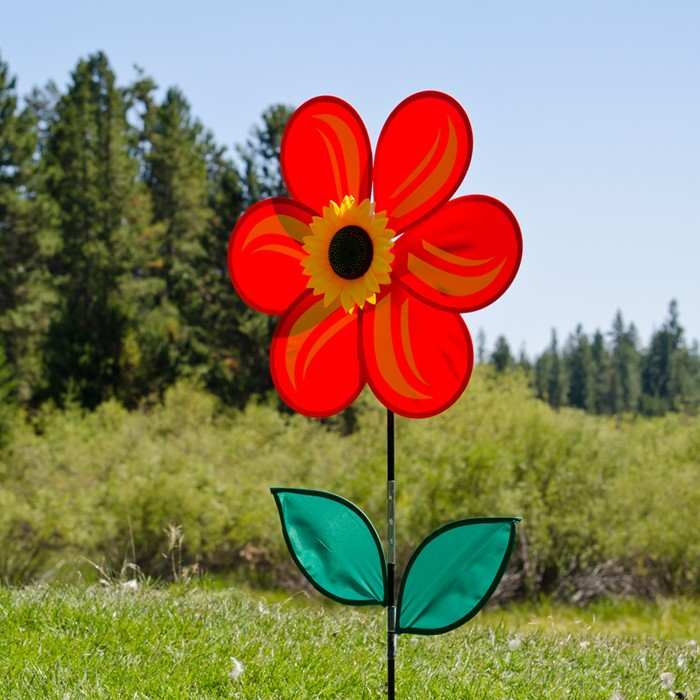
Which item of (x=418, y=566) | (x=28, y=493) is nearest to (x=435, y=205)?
(x=418, y=566)

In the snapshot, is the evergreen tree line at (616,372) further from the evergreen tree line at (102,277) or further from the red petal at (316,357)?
the red petal at (316,357)

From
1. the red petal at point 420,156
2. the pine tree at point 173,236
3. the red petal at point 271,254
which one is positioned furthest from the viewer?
the pine tree at point 173,236

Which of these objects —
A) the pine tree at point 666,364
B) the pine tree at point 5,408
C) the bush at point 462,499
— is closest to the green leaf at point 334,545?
the bush at point 462,499

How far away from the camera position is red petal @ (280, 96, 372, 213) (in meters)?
3.32

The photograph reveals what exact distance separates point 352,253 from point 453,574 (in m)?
1.12

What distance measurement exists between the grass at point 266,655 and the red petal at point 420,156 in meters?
1.58

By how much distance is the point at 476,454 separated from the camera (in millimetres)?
12219

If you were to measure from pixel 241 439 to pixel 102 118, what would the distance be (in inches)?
706

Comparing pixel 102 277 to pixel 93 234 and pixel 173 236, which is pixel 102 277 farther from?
pixel 173 236

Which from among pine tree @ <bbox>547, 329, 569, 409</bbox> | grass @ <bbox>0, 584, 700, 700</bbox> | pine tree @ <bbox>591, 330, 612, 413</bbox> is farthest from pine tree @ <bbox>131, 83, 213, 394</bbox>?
pine tree @ <bbox>591, 330, 612, 413</bbox>

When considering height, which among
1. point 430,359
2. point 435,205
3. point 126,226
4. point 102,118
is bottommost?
point 430,359

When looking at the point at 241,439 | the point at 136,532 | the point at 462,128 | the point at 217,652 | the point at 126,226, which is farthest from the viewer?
the point at 126,226

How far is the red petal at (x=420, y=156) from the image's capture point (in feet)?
10.2

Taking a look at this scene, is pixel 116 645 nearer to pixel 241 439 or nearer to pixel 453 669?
pixel 453 669
